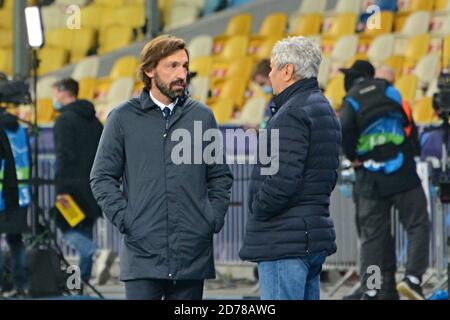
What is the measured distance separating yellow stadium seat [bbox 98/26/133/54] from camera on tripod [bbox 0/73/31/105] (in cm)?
1166

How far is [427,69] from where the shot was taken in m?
21.9

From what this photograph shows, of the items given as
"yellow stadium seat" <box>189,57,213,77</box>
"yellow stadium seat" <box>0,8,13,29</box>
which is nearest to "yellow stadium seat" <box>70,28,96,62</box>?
"yellow stadium seat" <box>0,8,13,29</box>

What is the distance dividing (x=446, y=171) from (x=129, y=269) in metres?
5.10

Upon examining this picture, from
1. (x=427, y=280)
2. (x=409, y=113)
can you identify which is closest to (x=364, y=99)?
(x=409, y=113)

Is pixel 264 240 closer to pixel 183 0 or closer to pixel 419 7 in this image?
pixel 419 7

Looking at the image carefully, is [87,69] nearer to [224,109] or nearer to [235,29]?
[235,29]

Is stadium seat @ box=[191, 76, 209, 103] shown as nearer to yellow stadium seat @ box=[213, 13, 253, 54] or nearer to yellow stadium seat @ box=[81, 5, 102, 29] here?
yellow stadium seat @ box=[213, 13, 253, 54]

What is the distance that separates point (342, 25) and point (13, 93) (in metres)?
9.59

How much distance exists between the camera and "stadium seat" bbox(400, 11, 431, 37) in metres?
23.4

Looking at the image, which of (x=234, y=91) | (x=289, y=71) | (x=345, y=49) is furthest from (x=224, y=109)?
(x=289, y=71)

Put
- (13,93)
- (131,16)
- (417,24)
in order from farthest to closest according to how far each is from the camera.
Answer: (131,16) < (417,24) < (13,93)

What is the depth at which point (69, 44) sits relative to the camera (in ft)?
90.7

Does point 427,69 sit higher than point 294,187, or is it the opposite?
point 427,69

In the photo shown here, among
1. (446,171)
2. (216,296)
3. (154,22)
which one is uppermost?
(154,22)
